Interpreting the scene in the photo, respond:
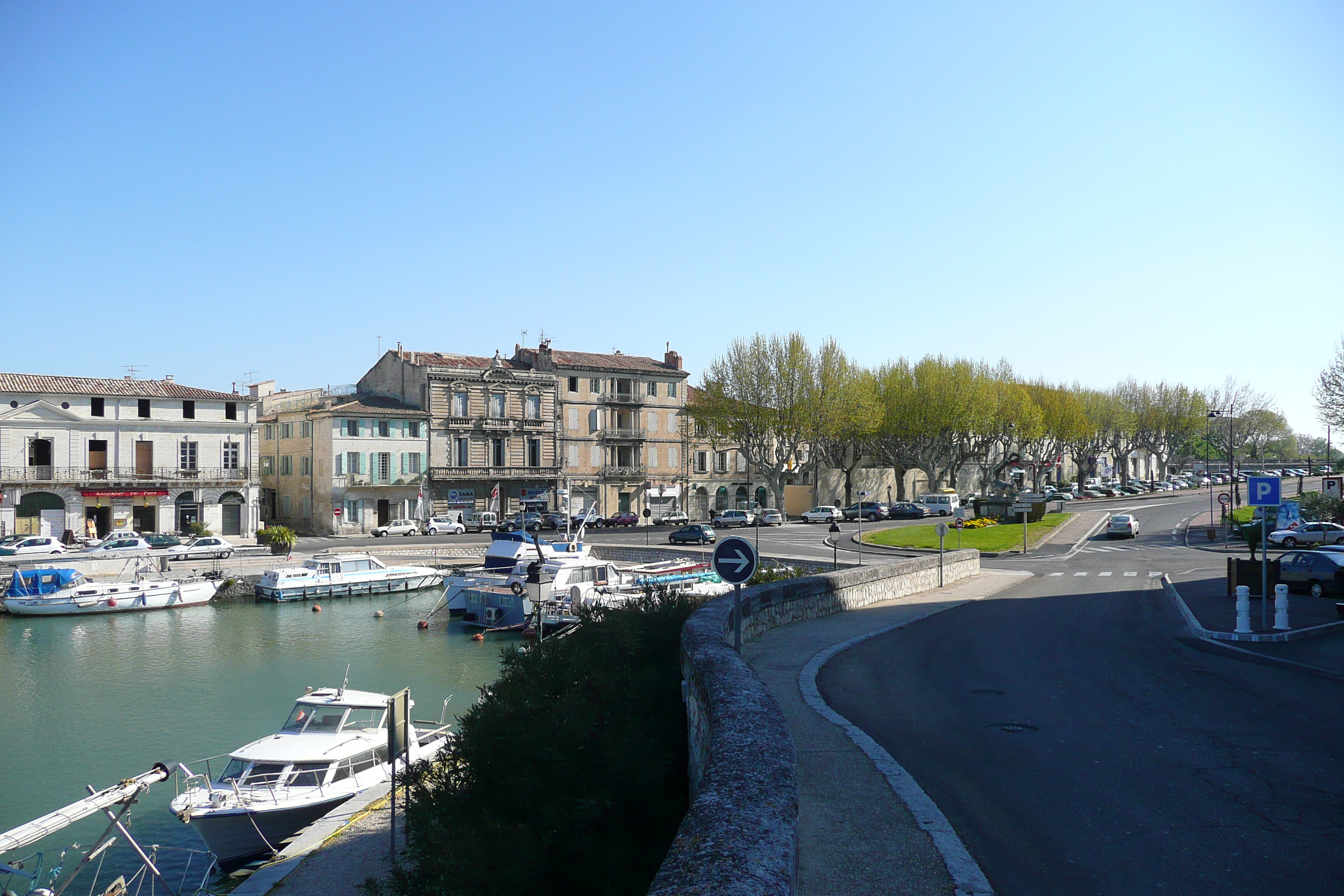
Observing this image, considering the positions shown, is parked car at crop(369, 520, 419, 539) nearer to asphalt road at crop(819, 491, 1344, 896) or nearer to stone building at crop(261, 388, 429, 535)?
stone building at crop(261, 388, 429, 535)

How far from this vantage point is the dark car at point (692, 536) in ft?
181

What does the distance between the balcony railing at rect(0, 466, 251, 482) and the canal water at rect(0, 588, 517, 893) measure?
57.1ft

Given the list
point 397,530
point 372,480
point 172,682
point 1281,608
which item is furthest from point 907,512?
point 172,682

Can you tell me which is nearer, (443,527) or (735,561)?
(735,561)

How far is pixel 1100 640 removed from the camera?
18484mm

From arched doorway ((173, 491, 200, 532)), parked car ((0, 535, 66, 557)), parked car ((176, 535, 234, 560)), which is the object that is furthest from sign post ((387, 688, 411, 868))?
arched doorway ((173, 491, 200, 532))

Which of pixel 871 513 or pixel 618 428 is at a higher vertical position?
pixel 618 428

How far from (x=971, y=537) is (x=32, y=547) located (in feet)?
156

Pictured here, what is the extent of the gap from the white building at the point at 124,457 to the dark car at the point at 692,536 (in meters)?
26.7

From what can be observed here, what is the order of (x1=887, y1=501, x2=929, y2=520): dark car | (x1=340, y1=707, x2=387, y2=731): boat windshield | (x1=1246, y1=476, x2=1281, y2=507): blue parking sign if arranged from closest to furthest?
(x1=1246, y1=476, x2=1281, y2=507): blue parking sign
(x1=340, y1=707, x2=387, y2=731): boat windshield
(x1=887, y1=501, x2=929, y2=520): dark car

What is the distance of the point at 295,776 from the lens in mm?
17797

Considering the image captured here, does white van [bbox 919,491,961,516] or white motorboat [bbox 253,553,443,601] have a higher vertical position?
white van [bbox 919,491,961,516]

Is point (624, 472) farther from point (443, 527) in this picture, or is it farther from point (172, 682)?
point (172, 682)

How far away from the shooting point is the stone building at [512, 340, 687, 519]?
73312 millimetres
